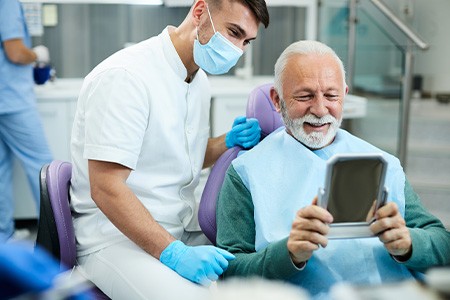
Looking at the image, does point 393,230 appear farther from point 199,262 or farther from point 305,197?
point 199,262

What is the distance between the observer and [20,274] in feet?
1.95

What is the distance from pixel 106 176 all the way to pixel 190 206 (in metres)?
0.36

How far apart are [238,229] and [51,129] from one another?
90.6 inches

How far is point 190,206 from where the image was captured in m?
1.91

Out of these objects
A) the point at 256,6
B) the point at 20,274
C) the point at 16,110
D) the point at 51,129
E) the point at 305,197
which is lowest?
the point at 51,129

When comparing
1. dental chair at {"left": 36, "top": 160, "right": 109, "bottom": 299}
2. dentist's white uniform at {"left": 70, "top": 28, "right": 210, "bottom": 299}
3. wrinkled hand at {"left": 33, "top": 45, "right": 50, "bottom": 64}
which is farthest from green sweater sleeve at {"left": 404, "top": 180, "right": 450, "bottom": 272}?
wrinkled hand at {"left": 33, "top": 45, "right": 50, "bottom": 64}

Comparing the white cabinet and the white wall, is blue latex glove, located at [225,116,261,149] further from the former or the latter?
the white wall

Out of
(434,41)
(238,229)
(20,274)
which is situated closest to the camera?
(20,274)

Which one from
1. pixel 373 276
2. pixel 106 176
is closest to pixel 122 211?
pixel 106 176

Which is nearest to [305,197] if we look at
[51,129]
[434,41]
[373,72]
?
[51,129]

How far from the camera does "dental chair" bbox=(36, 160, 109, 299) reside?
67.4 inches

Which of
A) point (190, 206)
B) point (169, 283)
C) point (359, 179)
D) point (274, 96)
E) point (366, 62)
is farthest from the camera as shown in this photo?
point (366, 62)

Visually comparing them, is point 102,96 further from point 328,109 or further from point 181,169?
point 328,109

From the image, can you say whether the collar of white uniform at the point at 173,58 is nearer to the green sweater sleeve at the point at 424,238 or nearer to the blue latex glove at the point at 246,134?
the blue latex glove at the point at 246,134
